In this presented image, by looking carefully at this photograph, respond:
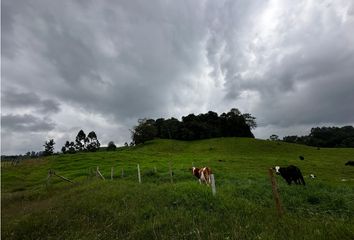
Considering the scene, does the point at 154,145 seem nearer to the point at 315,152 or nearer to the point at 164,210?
the point at 315,152

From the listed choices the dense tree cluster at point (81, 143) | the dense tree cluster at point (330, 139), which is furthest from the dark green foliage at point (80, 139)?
the dense tree cluster at point (330, 139)

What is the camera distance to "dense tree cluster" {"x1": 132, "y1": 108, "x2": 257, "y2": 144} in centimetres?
11094

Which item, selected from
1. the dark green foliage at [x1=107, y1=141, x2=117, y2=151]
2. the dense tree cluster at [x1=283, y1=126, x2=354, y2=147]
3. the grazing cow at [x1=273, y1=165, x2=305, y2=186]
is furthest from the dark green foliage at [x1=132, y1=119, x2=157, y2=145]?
the grazing cow at [x1=273, y1=165, x2=305, y2=186]

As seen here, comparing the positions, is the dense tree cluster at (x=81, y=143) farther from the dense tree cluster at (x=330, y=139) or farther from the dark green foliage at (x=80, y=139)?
the dense tree cluster at (x=330, y=139)

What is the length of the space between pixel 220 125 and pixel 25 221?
4334 inches

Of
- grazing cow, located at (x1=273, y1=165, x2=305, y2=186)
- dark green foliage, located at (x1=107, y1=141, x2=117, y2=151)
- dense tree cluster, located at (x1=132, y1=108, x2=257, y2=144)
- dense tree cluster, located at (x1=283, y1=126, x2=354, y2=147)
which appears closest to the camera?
grazing cow, located at (x1=273, y1=165, x2=305, y2=186)

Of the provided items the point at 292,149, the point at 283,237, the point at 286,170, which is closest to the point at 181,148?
the point at 292,149

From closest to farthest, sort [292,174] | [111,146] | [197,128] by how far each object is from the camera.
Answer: [292,174], [197,128], [111,146]

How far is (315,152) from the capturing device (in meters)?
66.2

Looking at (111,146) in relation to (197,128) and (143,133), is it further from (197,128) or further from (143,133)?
(197,128)

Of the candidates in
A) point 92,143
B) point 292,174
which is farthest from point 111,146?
point 292,174

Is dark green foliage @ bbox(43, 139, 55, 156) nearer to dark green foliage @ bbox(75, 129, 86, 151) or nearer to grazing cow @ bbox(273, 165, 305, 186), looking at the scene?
dark green foliage @ bbox(75, 129, 86, 151)

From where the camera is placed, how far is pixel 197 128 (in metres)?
111

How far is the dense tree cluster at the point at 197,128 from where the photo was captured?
364ft
